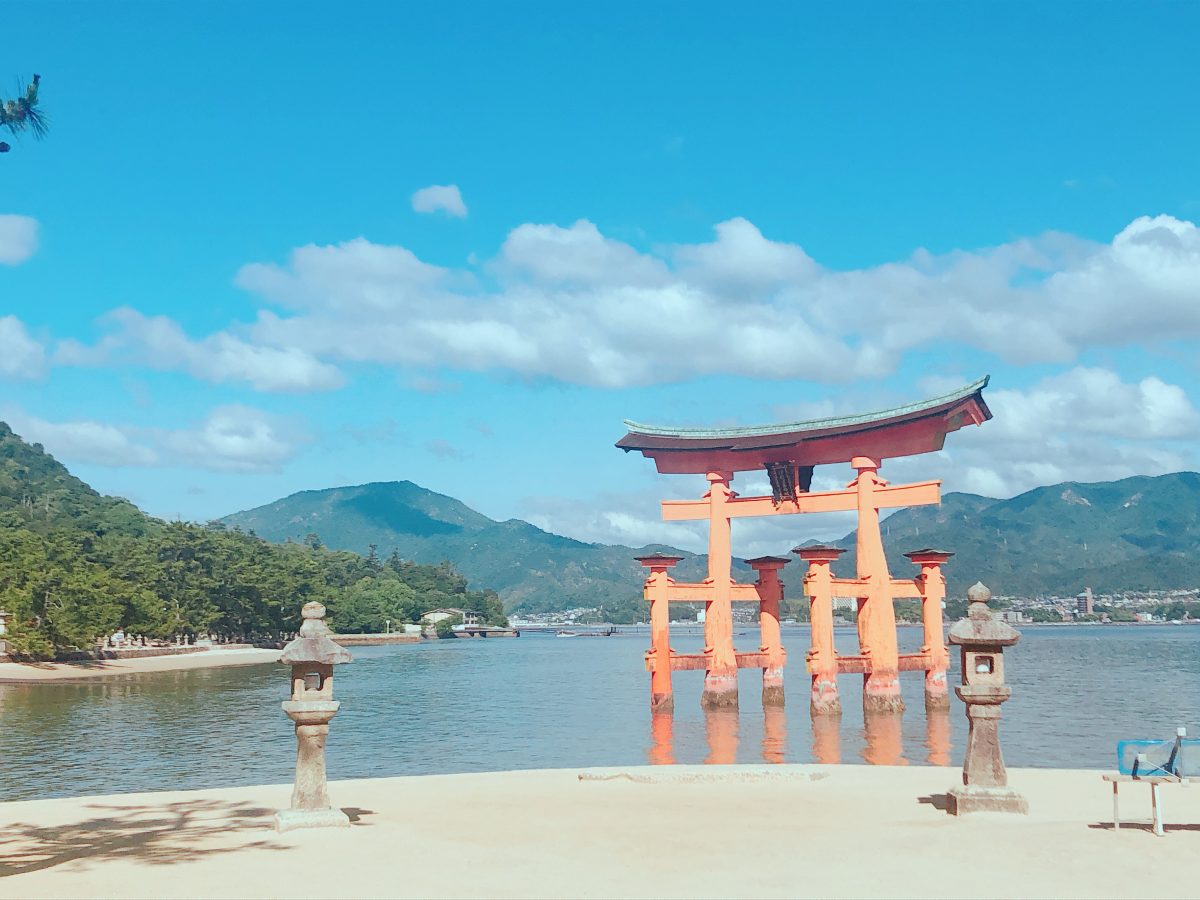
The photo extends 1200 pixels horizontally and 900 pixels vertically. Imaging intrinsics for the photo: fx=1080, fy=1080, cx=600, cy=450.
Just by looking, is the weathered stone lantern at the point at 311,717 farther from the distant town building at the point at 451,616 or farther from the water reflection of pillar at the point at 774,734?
the distant town building at the point at 451,616

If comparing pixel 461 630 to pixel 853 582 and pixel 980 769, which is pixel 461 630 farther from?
pixel 980 769

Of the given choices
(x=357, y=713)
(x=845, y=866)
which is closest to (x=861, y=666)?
(x=357, y=713)

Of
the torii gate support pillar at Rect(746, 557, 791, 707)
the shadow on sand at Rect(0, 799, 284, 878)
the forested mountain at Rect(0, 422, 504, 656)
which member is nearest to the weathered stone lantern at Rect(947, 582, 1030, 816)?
the shadow on sand at Rect(0, 799, 284, 878)

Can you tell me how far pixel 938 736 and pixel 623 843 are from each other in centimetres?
2109

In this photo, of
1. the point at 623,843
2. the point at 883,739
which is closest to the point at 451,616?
the point at 883,739

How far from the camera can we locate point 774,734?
30766mm

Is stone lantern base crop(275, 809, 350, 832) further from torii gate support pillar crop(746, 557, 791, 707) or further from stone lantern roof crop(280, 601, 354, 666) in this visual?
torii gate support pillar crop(746, 557, 791, 707)

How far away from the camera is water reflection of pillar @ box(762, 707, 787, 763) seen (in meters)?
26.0

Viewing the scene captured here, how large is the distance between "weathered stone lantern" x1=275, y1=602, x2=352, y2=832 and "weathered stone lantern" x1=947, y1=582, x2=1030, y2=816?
22.9 feet

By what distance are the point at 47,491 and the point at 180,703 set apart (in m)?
119

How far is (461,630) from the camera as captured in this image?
6757 inches

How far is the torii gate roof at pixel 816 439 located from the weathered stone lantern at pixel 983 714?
68.6ft

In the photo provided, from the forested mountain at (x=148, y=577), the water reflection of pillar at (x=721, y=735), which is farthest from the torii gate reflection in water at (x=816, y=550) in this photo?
the forested mountain at (x=148, y=577)

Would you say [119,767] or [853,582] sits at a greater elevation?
[853,582]
